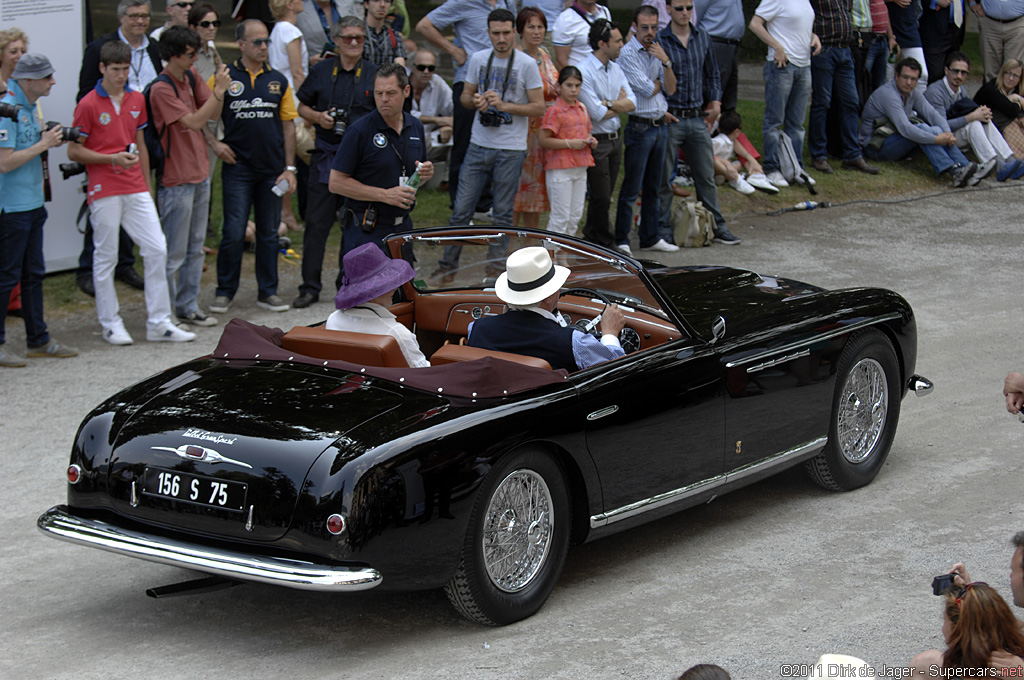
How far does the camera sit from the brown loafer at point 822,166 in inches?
583

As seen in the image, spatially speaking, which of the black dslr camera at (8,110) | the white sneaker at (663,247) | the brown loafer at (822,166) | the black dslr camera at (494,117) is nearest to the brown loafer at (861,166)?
the brown loafer at (822,166)

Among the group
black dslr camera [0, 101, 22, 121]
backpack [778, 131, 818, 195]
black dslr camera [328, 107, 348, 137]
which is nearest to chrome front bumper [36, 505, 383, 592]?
black dslr camera [0, 101, 22, 121]

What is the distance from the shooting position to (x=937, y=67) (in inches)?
647

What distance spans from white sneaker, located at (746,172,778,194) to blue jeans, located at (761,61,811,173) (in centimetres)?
40

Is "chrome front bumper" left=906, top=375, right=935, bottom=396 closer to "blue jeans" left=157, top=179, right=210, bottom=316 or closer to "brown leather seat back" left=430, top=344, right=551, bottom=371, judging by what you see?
"brown leather seat back" left=430, top=344, right=551, bottom=371

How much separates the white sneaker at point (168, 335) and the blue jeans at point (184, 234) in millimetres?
406

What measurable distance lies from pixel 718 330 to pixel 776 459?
0.79 metres

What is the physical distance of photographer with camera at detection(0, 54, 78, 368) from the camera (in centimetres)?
808

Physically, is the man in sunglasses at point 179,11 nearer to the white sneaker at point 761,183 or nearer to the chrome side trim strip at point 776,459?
the chrome side trim strip at point 776,459

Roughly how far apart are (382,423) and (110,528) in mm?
1165

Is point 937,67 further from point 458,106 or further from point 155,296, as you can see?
point 155,296

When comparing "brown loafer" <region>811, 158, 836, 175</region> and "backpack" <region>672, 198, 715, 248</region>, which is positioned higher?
"brown loafer" <region>811, 158, 836, 175</region>

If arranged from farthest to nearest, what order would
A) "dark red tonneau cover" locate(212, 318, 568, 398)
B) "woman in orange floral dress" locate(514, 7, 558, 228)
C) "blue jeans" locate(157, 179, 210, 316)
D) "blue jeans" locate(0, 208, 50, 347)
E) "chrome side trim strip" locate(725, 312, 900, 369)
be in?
"woman in orange floral dress" locate(514, 7, 558, 228) < "blue jeans" locate(157, 179, 210, 316) < "blue jeans" locate(0, 208, 50, 347) < "chrome side trim strip" locate(725, 312, 900, 369) < "dark red tonneau cover" locate(212, 318, 568, 398)

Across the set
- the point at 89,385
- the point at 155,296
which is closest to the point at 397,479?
the point at 89,385
